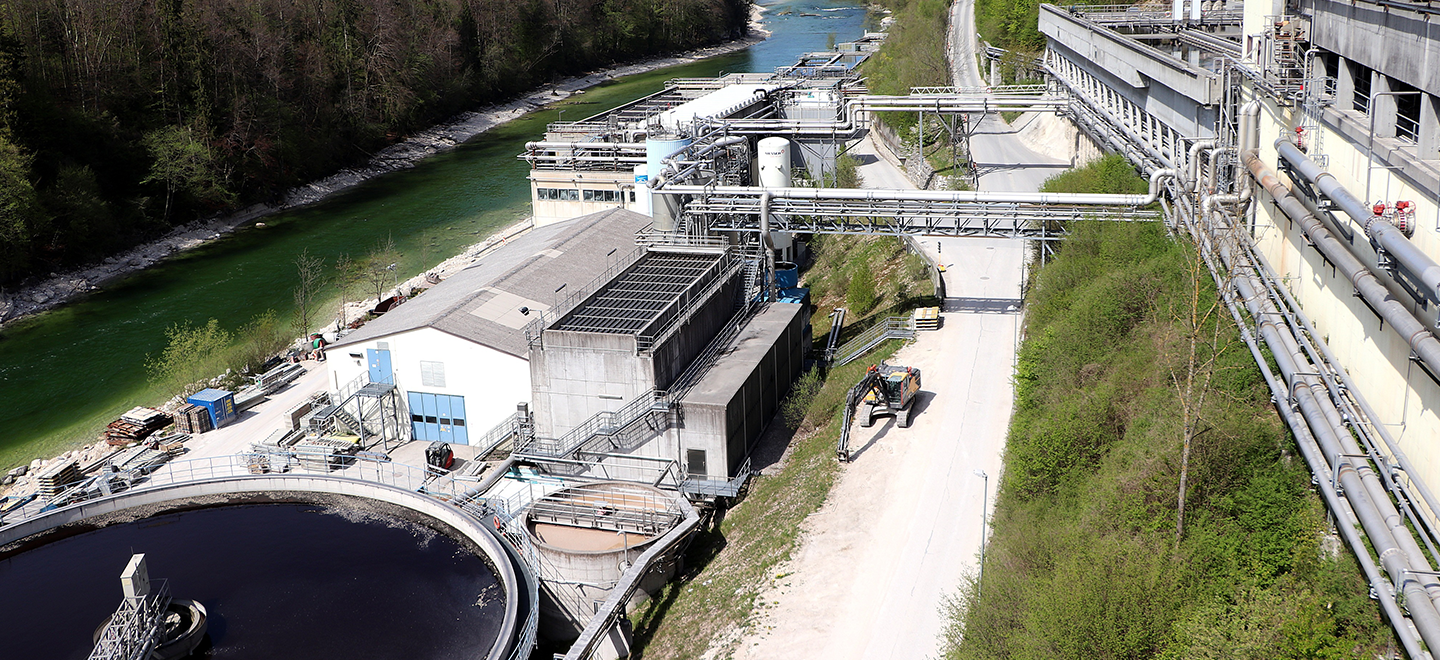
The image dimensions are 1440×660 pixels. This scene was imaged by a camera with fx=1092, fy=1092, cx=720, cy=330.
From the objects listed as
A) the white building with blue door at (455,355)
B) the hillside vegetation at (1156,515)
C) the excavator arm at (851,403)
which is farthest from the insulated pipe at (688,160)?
the hillside vegetation at (1156,515)

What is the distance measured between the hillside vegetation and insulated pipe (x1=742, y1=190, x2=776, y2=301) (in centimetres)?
1157

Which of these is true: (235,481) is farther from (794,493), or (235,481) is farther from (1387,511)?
(1387,511)

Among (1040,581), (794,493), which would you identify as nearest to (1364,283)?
(1040,581)

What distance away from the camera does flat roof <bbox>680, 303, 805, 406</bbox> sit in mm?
28953

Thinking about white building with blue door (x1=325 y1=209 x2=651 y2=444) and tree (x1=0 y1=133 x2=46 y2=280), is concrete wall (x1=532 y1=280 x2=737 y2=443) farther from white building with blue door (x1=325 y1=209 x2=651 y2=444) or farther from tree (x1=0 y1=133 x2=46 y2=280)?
tree (x1=0 y1=133 x2=46 y2=280)

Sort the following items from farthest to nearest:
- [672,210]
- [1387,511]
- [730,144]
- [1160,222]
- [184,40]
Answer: [184,40] → [730,144] → [672,210] → [1160,222] → [1387,511]

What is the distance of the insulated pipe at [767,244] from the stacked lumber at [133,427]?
1976 centimetres

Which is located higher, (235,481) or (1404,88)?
(1404,88)

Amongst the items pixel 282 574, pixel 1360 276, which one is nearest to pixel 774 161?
pixel 282 574

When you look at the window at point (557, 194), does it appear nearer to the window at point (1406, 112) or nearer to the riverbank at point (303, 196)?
the riverbank at point (303, 196)

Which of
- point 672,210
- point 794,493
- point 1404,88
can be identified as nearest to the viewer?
point 1404,88

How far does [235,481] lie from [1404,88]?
28.5 meters

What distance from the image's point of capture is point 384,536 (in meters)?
27.5

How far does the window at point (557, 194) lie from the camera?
52.8 meters
